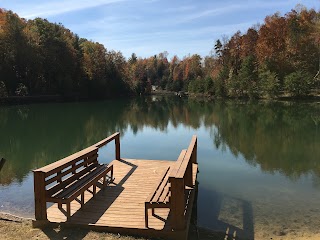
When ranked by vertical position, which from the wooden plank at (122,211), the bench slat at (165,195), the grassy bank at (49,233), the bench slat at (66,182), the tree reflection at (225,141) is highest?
the bench slat at (66,182)

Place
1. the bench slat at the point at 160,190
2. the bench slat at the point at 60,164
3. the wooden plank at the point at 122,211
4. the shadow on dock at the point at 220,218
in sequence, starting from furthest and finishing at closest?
the shadow on dock at the point at 220,218
the bench slat at the point at 160,190
the bench slat at the point at 60,164
the wooden plank at the point at 122,211

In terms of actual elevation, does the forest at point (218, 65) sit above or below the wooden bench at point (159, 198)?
above

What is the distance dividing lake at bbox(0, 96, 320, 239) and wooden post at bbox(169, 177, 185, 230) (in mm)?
1399

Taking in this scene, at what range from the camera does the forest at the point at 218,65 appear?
52969 mm

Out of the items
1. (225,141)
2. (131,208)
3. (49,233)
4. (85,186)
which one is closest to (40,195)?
(49,233)

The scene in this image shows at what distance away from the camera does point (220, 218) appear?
809 cm

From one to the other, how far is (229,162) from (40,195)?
366 inches

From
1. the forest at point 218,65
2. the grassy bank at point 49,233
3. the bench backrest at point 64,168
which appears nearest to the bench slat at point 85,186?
the bench backrest at point 64,168

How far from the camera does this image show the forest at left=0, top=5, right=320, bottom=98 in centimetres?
5297

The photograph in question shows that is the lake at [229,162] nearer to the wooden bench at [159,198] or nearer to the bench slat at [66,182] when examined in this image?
the wooden bench at [159,198]

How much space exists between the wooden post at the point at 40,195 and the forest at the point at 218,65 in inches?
1846

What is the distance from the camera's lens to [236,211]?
8547 millimetres

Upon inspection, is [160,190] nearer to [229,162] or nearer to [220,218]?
[220,218]

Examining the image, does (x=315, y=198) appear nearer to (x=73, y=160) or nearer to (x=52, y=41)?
(x=73, y=160)
